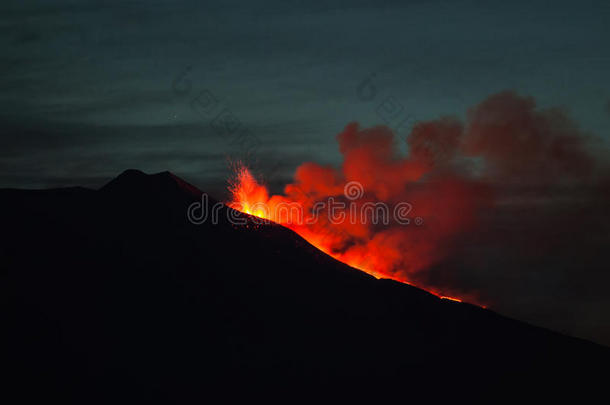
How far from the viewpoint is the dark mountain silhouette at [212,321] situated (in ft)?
123

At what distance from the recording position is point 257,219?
57375 mm

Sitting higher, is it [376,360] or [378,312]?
[378,312]

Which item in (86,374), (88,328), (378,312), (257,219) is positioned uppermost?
(257,219)

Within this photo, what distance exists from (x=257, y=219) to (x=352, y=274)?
9.99 meters

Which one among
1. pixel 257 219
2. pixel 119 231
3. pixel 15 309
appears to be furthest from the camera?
pixel 257 219

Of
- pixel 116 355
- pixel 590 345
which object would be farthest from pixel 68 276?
pixel 590 345

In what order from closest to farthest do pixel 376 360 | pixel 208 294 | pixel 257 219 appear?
1. pixel 376 360
2. pixel 208 294
3. pixel 257 219

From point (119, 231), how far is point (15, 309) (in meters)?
12.1

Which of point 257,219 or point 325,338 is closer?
point 325,338

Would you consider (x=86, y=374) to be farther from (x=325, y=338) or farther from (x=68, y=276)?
(x=325, y=338)

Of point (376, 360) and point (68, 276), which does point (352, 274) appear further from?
point (68, 276)

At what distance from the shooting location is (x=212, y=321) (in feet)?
143

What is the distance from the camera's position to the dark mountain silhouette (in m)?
37.3

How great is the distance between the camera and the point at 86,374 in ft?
118
